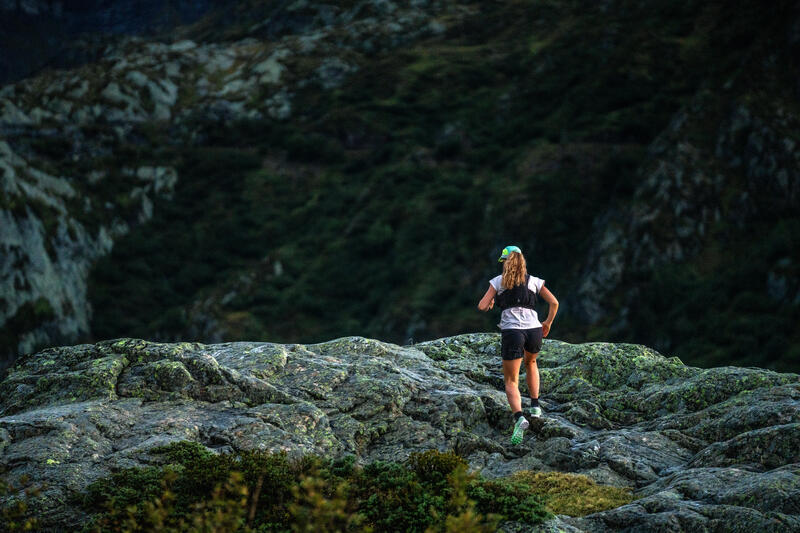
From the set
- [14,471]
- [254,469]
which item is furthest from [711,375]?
[14,471]

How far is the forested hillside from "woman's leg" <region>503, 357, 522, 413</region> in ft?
115

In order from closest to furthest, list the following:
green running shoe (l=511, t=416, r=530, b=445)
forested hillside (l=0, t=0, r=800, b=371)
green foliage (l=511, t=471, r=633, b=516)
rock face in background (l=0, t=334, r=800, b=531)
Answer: rock face in background (l=0, t=334, r=800, b=531), green foliage (l=511, t=471, r=633, b=516), green running shoe (l=511, t=416, r=530, b=445), forested hillside (l=0, t=0, r=800, b=371)

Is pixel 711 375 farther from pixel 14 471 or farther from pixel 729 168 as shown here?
pixel 729 168

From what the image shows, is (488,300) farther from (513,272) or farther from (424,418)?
(424,418)

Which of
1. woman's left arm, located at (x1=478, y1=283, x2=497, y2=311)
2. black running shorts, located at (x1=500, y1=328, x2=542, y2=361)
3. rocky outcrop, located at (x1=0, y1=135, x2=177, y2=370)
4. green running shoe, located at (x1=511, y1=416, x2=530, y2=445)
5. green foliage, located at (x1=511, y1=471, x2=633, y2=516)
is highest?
woman's left arm, located at (x1=478, y1=283, x2=497, y2=311)

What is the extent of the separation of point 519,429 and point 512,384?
73cm

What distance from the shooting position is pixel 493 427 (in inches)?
448


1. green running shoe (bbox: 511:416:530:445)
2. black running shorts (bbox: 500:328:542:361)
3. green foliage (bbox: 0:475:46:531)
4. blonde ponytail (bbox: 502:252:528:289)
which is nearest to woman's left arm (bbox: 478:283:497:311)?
blonde ponytail (bbox: 502:252:528:289)

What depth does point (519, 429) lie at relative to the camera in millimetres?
10688

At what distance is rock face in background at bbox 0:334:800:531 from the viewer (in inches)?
322

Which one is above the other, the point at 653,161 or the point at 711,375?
the point at 711,375

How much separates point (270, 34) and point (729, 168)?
106285 millimetres

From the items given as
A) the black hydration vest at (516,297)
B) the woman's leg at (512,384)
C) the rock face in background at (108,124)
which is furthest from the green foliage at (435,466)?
the rock face in background at (108,124)

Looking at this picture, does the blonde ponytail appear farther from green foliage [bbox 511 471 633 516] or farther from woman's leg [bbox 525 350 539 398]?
green foliage [bbox 511 471 633 516]
